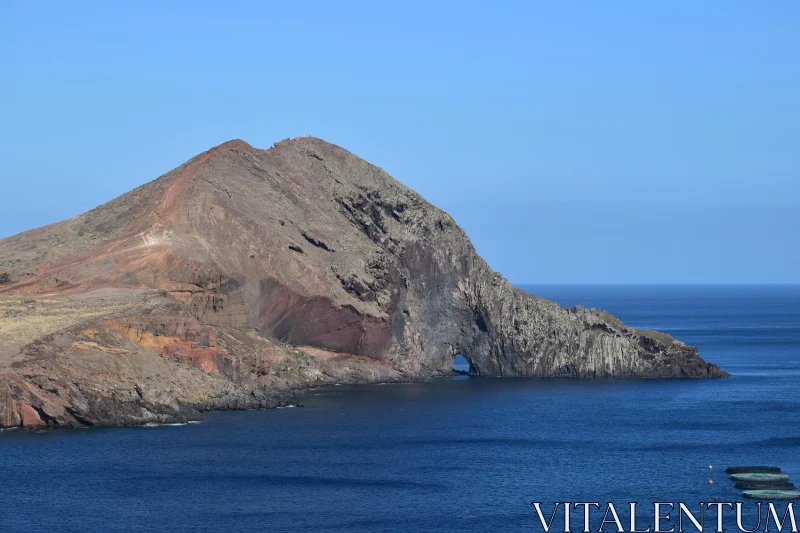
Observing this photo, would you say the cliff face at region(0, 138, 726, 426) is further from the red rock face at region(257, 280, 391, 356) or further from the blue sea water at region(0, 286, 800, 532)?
the blue sea water at region(0, 286, 800, 532)

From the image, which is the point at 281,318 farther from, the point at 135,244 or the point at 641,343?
the point at 641,343

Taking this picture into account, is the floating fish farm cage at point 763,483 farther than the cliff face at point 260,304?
No

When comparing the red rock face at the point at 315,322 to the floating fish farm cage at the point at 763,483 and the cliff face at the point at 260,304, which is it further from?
the floating fish farm cage at the point at 763,483

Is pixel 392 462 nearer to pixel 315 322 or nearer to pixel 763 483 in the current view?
pixel 763 483

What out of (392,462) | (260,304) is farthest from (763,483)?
(260,304)

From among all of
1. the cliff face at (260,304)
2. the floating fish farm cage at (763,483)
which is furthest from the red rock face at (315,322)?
the floating fish farm cage at (763,483)

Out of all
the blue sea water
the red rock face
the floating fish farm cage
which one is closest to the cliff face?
the red rock face
